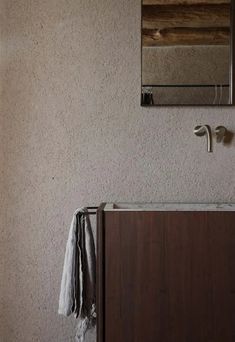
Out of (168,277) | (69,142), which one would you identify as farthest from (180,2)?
(168,277)

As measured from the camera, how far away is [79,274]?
140 centimetres

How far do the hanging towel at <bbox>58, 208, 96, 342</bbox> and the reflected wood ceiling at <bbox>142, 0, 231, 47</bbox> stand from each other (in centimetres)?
81

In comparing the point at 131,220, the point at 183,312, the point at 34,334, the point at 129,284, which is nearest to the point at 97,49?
the point at 131,220

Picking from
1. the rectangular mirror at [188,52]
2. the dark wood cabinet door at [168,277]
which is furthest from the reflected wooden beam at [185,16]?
the dark wood cabinet door at [168,277]

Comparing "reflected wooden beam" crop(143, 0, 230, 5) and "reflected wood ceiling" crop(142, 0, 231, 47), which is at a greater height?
"reflected wooden beam" crop(143, 0, 230, 5)

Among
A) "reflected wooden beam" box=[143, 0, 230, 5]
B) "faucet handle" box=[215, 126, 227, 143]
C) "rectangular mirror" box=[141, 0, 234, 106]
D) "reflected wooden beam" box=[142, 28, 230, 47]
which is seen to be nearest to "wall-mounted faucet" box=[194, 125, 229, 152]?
"faucet handle" box=[215, 126, 227, 143]

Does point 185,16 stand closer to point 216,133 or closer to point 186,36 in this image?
point 186,36

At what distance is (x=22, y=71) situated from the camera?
159cm

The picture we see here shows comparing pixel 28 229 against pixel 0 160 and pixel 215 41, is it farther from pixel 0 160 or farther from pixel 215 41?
pixel 215 41

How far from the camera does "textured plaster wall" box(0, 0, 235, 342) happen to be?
158 centimetres

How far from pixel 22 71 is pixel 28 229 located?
2.25 ft


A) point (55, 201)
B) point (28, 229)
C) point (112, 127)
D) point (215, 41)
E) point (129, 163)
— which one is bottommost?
point (28, 229)

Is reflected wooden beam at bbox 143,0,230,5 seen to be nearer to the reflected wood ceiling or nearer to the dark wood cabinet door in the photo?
the reflected wood ceiling

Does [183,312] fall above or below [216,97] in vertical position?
below
